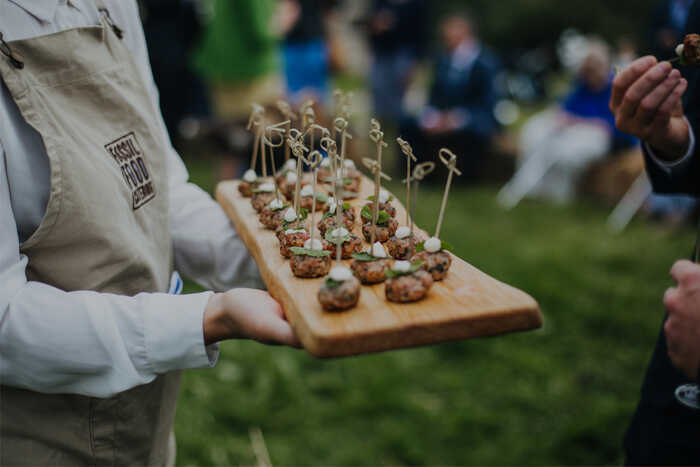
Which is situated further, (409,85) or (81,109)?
(409,85)

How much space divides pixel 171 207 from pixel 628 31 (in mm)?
16303

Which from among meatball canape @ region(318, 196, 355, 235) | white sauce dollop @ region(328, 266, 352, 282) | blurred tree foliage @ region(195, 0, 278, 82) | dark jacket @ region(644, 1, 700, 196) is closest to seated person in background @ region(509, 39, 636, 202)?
blurred tree foliage @ region(195, 0, 278, 82)

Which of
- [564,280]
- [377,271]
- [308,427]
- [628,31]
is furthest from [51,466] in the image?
[628,31]

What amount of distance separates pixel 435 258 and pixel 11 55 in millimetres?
1003

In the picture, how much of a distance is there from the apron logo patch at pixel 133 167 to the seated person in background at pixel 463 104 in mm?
6127

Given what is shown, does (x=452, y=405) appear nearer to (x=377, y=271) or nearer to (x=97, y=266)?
(x=377, y=271)

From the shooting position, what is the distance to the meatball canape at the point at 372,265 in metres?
1.35

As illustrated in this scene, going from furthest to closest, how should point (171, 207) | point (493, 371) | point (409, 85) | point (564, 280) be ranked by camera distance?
point (409, 85) → point (564, 280) → point (493, 371) → point (171, 207)

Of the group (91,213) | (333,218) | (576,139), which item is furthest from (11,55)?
(576,139)

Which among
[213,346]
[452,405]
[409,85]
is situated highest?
[213,346]

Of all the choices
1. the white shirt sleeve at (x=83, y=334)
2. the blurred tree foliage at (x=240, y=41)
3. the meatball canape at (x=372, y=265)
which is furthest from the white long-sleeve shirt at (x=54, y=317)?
the blurred tree foliage at (x=240, y=41)

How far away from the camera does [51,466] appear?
138 centimetres

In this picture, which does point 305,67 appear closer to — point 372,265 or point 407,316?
point 372,265

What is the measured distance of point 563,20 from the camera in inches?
615
